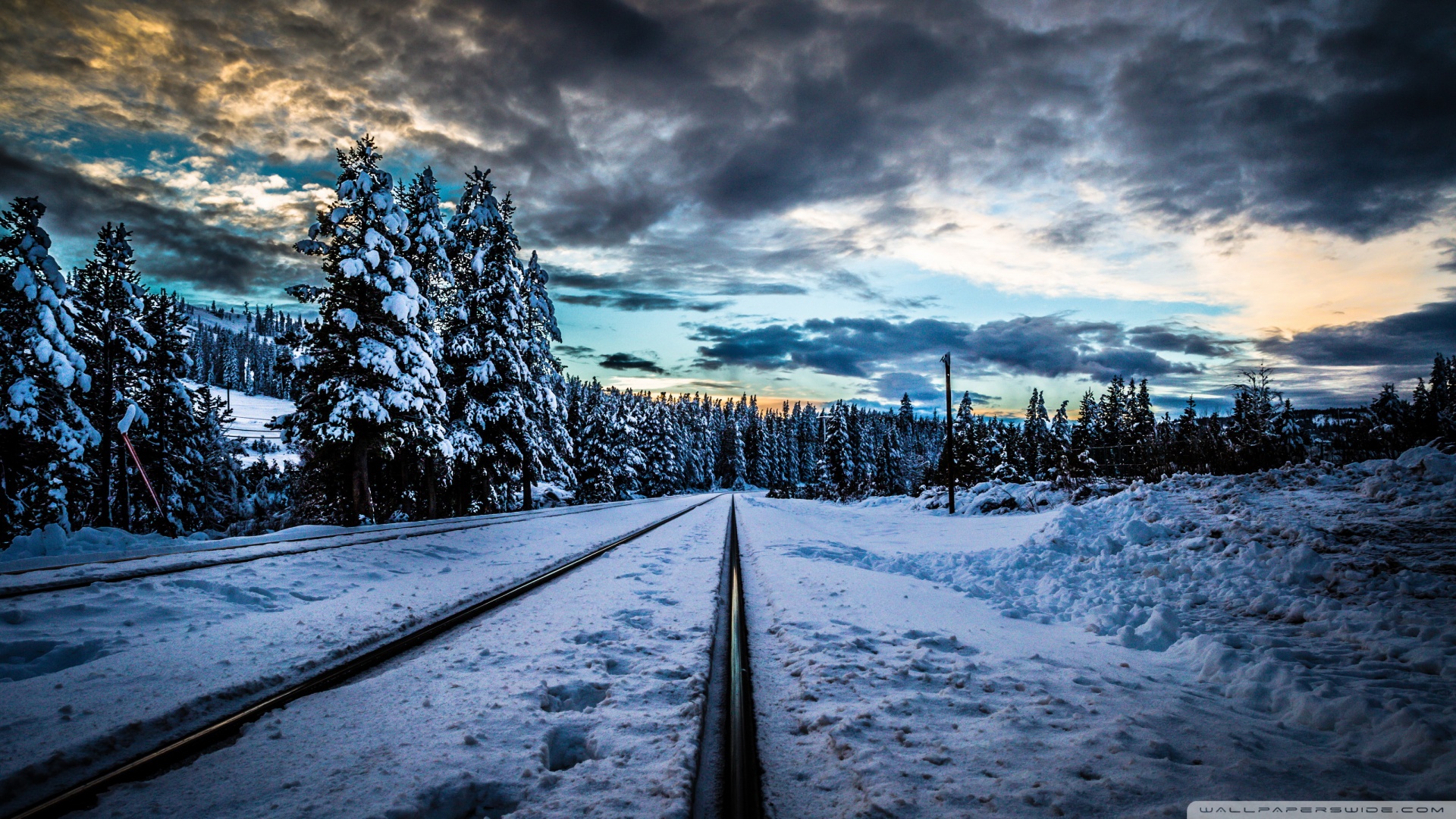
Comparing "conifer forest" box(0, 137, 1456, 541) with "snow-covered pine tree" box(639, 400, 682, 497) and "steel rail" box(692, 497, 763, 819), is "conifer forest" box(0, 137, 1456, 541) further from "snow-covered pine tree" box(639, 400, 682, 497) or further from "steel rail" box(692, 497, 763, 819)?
"snow-covered pine tree" box(639, 400, 682, 497)

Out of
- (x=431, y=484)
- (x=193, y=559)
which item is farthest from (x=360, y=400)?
(x=193, y=559)

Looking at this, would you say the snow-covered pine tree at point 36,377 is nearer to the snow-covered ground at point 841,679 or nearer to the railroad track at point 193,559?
the railroad track at point 193,559

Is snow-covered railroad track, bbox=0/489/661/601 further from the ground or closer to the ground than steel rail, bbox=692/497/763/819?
further from the ground

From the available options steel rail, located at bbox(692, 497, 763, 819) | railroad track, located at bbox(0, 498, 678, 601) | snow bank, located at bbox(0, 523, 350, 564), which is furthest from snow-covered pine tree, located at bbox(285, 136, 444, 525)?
steel rail, located at bbox(692, 497, 763, 819)

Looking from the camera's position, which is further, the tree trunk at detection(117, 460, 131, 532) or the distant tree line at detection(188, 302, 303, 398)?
the distant tree line at detection(188, 302, 303, 398)

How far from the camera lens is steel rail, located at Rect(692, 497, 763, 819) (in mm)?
2541

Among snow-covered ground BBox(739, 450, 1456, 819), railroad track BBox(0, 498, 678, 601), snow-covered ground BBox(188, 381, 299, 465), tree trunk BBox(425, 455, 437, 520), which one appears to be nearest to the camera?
snow-covered ground BBox(739, 450, 1456, 819)

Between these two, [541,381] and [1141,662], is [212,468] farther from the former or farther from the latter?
[1141,662]

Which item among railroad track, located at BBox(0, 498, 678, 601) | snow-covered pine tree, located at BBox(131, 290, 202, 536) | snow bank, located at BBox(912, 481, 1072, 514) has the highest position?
snow-covered pine tree, located at BBox(131, 290, 202, 536)

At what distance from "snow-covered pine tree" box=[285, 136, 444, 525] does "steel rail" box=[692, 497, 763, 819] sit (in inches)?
661

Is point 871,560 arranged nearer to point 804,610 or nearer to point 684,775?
point 804,610

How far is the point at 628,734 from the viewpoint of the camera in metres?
3.17

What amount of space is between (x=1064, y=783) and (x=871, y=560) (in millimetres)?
8522

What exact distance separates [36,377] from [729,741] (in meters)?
25.0
